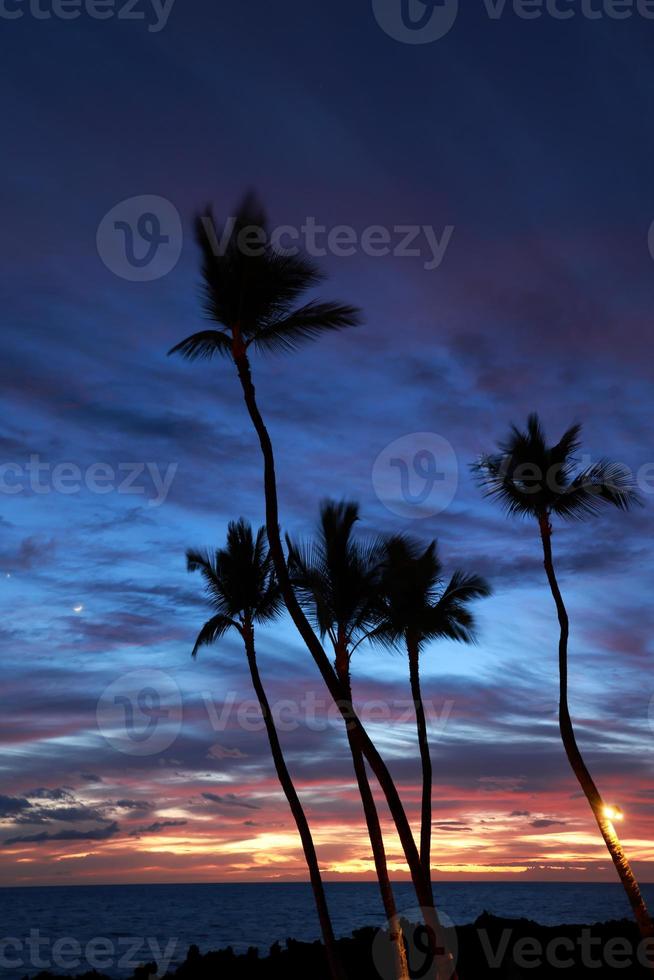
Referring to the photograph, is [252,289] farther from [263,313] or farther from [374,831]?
[374,831]

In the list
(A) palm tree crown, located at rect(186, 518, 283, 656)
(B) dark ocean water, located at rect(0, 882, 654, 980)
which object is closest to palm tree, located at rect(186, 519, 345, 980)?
(A) palm tree crown, located at rect(186, 518, 283, 656)

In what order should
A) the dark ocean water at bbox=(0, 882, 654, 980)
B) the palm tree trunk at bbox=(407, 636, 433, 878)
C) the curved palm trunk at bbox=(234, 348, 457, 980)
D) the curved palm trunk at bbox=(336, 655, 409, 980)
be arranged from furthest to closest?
1. the dark ocean water at bbox=(0, 882, 654, 980)
2. the palm tree trunk at bbox=(407, 636, 433, 878)
3. the curved palm trunk at bbox=(336, 655, 409, 980)
4. the curved palm trunk at bbox=(234, 348, 457, 980)

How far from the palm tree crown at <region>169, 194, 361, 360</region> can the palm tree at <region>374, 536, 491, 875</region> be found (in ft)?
27.3

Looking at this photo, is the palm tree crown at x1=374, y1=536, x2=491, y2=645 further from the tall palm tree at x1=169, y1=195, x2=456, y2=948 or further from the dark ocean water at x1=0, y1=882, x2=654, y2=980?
the dark ocean water at x1=0, y1=882, x2=654, y2=980

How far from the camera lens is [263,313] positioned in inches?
672

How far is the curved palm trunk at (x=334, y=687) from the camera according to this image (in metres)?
14.5

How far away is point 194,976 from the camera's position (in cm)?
2931

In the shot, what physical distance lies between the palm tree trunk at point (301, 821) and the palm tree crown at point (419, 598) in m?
4.07

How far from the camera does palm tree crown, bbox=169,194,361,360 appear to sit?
16172mm

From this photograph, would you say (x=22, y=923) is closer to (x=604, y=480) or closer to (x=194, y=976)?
(x=194, y=976)

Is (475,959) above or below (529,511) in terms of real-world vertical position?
below

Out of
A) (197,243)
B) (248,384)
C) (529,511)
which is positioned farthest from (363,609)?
(197,243)

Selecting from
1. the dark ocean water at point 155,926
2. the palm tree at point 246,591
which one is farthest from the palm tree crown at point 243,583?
the dark ocean water at point 155,926

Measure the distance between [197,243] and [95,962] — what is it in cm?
6660
